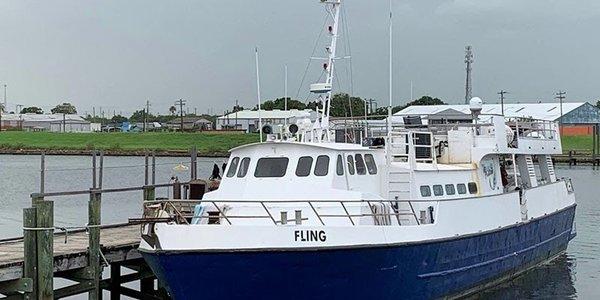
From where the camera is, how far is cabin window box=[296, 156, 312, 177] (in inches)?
818

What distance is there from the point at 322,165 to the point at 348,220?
5.73 feet

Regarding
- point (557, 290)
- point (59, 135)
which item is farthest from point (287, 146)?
point (59, 135)

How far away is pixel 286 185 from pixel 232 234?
2766 mm

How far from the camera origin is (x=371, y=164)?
21797 mm

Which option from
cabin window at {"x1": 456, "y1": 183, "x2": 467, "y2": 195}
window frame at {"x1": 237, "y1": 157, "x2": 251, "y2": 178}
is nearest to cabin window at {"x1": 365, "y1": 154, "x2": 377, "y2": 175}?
window frame at {"x1": 237, "y1": 157, "x2": 251, "y2": 178}

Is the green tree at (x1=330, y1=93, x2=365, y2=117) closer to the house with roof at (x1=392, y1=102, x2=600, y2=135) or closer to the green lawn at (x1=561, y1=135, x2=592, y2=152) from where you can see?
the green lawn at (x1=561, y1=135, x2=592, y2=152)

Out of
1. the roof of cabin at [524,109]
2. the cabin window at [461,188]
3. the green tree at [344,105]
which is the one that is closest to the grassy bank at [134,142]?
the roof of cabin at [524,109]

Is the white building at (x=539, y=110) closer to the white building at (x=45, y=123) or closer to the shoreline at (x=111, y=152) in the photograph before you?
the shoreline at (x=111, y=152)

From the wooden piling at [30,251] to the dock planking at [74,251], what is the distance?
149mm

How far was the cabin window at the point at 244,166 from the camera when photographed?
2145 centimetres

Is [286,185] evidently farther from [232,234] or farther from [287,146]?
[232,234]

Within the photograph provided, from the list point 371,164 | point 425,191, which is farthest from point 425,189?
point 371,164

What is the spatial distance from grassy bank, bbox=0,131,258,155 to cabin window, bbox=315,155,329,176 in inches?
3494

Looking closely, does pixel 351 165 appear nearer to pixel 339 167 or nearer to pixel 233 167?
pixel 339 167
